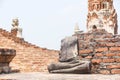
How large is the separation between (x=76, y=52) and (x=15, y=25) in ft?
29.8

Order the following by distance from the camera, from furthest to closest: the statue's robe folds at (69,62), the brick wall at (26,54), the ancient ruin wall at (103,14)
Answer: the ancient ruin wall at (103,14), the brick wall at (26,54), the statue's robe folds at (69,62)

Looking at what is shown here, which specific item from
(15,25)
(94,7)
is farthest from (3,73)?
(94,7)

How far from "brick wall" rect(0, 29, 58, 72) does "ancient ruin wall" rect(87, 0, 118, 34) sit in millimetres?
22331

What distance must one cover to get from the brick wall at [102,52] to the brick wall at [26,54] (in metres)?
5.60

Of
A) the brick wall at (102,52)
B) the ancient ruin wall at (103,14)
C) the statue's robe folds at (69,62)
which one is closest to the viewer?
the statue's robe folds at (69,62)

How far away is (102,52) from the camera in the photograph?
17.3 feet

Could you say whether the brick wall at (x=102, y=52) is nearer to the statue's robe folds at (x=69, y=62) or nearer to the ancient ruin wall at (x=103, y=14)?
the statue's robe folds at (x=69, y=62)

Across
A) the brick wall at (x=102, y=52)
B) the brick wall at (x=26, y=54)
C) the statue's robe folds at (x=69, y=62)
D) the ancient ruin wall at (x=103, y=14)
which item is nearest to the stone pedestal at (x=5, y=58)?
the statue's robe folds at (x=69, y=62)

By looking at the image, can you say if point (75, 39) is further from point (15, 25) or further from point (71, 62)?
point (15, 25)

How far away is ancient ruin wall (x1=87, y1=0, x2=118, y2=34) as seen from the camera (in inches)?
1325

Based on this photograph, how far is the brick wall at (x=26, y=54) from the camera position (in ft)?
35.9

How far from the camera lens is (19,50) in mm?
11266

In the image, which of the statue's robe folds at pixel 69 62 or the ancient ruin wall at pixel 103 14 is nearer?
the statue's robe folds at pixel 69 62

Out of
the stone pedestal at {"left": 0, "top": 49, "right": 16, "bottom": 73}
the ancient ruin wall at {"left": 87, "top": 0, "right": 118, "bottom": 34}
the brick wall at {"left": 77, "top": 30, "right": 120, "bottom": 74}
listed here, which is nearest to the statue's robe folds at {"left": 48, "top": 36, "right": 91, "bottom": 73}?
the brick wall at {"left": 77, "top": 30, "right": 120, "bottom": 74}
